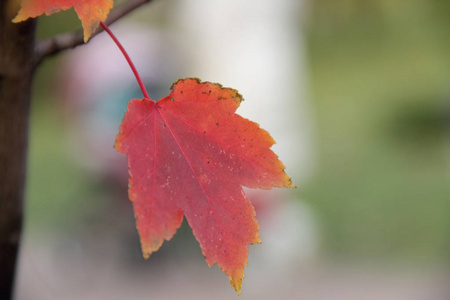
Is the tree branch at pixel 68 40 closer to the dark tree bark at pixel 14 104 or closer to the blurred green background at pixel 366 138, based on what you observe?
the dark tree bark at pixel 14 104

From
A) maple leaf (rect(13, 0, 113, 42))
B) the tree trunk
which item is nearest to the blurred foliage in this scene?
the tree trunk

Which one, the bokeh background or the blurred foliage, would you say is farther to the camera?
the blurred foliage

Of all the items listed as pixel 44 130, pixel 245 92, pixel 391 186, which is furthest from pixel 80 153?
pixel 391 186

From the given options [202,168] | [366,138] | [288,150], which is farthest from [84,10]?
[366,138]

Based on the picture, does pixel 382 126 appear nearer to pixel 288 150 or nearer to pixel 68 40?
pixel 288 150

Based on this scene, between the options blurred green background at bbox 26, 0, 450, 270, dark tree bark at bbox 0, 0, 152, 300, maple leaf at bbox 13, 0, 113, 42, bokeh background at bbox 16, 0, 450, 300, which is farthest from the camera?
blurred green background at bbox 26, 0, 450, 270

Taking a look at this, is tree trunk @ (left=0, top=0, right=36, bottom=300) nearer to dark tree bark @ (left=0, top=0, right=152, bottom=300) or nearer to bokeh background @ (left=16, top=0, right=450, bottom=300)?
dark tree bark @ (left=0, top=0, right=152, bottom=300)

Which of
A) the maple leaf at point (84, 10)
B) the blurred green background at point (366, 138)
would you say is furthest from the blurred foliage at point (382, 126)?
the maple leaf at point (84, 10)
